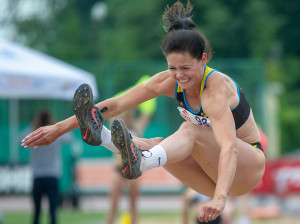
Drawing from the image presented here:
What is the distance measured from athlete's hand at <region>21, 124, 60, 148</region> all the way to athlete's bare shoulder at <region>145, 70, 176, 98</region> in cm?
87

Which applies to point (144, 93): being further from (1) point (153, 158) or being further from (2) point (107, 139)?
(1) point (153, 158)

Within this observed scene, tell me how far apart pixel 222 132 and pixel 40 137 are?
1499 millimetres

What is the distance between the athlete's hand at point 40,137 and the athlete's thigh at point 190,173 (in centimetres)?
100

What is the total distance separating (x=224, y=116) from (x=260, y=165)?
32.6 inches

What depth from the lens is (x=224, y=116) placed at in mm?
4809

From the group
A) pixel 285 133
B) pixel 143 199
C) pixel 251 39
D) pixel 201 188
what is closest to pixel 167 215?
pixel 143 199

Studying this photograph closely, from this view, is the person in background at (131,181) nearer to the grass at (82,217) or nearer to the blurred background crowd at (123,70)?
the blurred background crowd at (123,70)

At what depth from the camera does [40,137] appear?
207 inches

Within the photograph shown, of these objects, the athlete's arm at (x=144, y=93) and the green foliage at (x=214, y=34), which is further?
the green foliage at (x=214, y=34)

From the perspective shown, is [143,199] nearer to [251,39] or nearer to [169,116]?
[169,116]

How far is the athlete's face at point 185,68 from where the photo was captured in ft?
16.0

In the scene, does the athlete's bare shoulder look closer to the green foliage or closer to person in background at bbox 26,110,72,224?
person in background at bbox 26,110,72,224

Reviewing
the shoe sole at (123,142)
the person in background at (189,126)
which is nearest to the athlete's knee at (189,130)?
the person in background at (189,126)

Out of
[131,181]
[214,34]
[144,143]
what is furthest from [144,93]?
[214,34]
